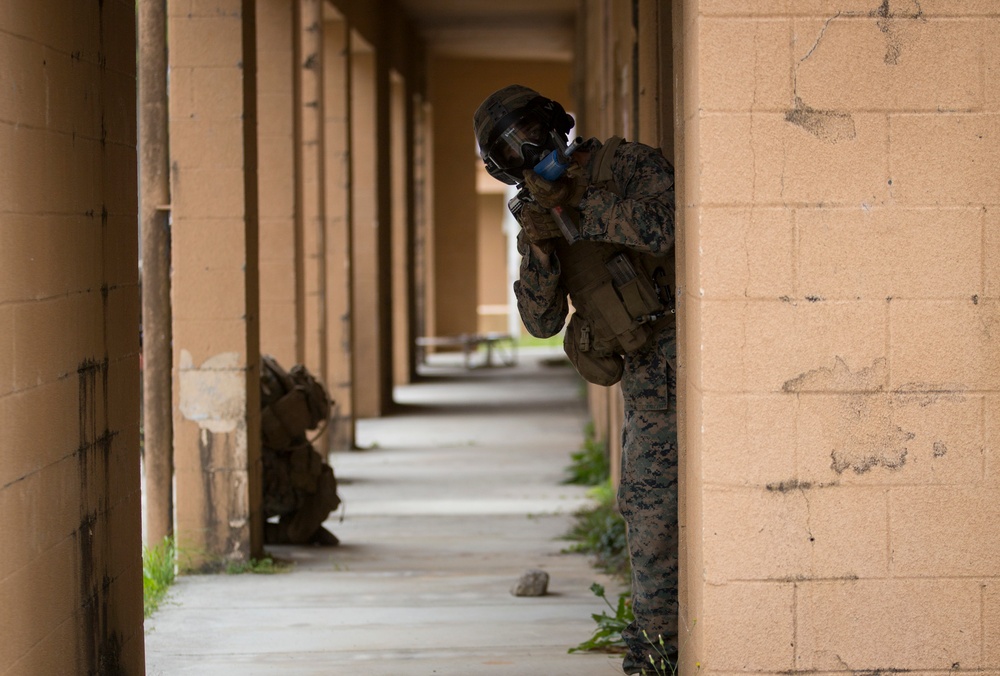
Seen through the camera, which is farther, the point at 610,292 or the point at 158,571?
the point at 158,571

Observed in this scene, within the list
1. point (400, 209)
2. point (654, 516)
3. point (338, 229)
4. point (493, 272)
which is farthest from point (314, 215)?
point (493, 272)

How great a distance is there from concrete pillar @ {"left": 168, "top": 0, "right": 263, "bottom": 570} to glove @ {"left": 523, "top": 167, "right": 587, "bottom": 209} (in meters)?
2.41

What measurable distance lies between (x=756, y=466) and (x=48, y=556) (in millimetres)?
1712

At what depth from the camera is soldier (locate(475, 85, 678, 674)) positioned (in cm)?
375

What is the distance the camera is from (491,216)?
85.3ft

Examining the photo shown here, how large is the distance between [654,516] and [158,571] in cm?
263

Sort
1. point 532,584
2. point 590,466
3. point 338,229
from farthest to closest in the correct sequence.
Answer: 1. point 338,229
2. point 590,466
3. point 532,584

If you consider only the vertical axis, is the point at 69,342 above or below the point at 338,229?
below

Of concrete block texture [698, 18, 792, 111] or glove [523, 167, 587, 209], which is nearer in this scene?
Result: concrete block texture [698, 18, 792, 111]

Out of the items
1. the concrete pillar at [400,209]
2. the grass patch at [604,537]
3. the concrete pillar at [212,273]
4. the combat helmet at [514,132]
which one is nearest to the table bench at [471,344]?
the concrete pillar at [400,209]

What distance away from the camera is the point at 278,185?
7.55m

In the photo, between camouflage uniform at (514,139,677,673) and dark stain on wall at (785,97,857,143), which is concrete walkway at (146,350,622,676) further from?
dark stain on wall at (785,97,857,143)

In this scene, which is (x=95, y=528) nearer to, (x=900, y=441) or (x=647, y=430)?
(x=647, y=430)

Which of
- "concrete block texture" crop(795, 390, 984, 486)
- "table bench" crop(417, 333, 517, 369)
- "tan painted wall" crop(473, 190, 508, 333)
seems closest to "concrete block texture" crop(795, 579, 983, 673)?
"concrete block texture" crop(795, 390, 984, 486)
